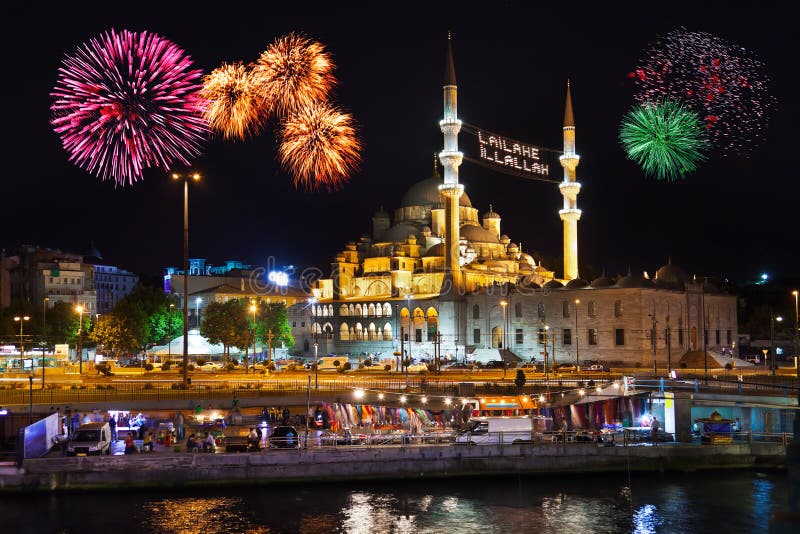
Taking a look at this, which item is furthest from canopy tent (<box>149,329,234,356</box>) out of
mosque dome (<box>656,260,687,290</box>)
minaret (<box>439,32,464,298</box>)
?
mosque dome (<box>656,260,687,290</box>)

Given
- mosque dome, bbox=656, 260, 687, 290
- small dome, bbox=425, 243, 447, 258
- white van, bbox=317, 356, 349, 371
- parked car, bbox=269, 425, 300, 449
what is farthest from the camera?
small dome, bbox=425, 243, 447, 258

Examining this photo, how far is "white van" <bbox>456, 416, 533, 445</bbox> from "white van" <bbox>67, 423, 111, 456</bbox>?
12962 millimetres

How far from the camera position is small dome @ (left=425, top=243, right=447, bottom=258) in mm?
93062

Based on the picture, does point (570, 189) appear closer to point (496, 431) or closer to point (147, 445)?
point (496, 431)

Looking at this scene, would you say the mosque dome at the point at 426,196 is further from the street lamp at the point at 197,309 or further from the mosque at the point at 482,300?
the street lamp at the point at 197,309

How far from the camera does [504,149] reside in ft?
242

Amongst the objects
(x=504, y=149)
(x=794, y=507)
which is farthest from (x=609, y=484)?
(x=504, y=149)

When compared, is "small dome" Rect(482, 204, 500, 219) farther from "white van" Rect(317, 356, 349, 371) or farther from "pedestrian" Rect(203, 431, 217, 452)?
"pedestrian" Rect(203, 431, 217, 452)

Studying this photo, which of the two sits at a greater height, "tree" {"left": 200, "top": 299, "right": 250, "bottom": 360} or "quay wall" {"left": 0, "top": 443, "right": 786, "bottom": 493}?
"tree" {"left": 200, "top": 299, "right": 250, "bottom": 360}

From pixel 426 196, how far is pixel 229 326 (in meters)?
39.6

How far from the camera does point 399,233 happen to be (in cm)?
9919

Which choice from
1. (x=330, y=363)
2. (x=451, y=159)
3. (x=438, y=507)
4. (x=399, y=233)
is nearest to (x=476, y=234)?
(x=399, y=233)

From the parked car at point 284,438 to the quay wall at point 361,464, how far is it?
765mm

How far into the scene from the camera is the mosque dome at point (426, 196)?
103 m
